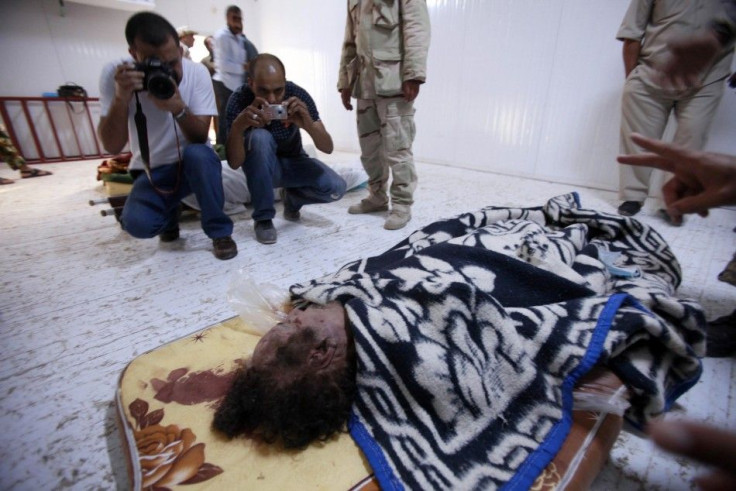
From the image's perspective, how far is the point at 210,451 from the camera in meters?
0.54

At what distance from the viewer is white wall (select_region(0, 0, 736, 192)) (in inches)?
94.8

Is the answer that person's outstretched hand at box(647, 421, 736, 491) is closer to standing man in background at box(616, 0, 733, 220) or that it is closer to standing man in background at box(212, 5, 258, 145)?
standing man in background at box(616, 0, 733, 220)

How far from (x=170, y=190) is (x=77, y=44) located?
4.26 metres

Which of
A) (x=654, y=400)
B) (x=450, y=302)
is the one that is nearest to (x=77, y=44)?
(x=450, y=302)

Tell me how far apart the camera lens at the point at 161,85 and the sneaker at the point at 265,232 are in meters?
0.62

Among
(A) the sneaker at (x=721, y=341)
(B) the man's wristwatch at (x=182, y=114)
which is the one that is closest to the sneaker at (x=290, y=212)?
(B) the man's wristwatch at (x=182, y=114)

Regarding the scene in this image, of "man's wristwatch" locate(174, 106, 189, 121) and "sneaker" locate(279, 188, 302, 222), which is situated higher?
"man's wristwatch" locate(174, 106, 189, 121)

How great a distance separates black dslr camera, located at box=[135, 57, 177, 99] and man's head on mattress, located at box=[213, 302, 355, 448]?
101 centimetres

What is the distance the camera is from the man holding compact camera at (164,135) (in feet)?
3.87

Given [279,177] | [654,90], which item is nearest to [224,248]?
[279,177]

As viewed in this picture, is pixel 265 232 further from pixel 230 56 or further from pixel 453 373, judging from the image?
pixel 230 56

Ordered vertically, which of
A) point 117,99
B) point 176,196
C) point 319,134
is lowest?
point 176,196

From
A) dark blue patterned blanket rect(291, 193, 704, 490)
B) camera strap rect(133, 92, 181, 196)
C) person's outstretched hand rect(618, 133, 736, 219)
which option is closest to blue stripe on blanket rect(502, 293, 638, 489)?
dark blue patterned blanket rect(291, 193, 704, 490)

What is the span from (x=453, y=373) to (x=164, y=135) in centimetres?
143
